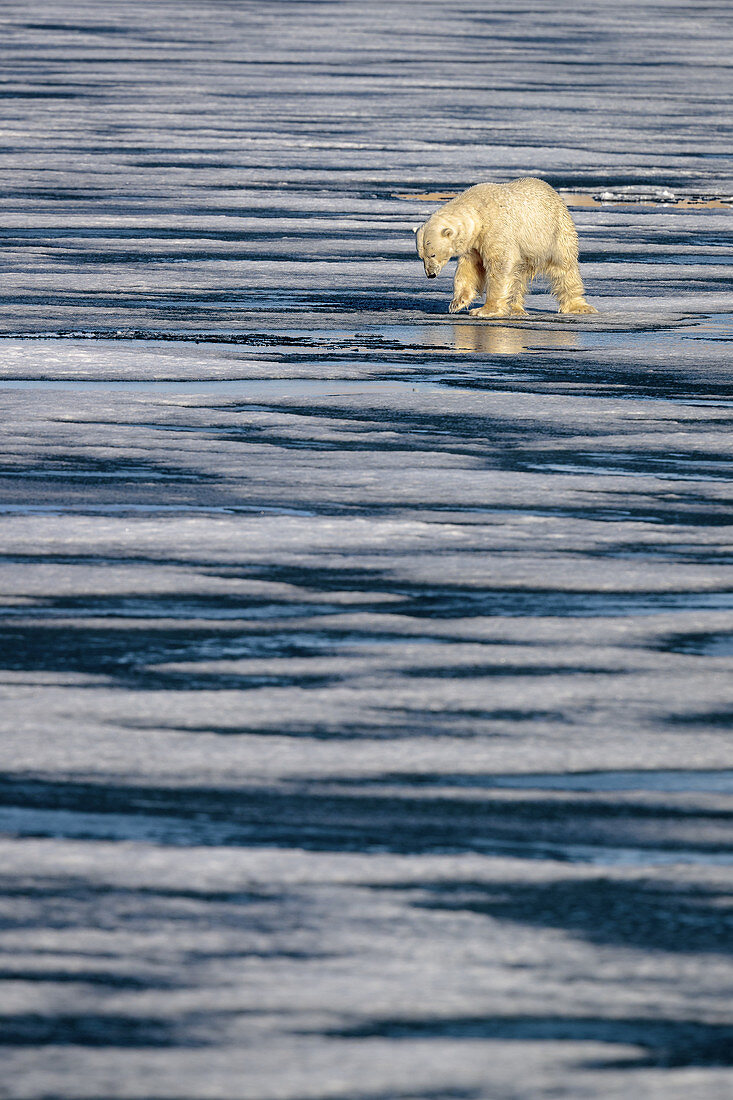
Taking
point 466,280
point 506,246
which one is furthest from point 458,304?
point 506,246

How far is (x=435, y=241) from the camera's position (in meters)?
9.46

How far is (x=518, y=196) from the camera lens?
980cm

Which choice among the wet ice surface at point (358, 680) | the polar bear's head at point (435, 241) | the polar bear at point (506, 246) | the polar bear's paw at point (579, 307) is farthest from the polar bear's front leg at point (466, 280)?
the polar bear's paw at point (579, 307)

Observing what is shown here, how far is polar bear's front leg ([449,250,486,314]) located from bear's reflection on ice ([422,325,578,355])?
0.32 m

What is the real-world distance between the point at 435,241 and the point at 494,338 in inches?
24.7

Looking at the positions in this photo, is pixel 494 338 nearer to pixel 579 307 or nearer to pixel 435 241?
pixel 435 241

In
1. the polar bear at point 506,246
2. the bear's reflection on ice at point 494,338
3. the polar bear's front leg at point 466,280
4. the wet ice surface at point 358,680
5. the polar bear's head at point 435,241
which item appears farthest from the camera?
the polar bear's front leg at point 466,280

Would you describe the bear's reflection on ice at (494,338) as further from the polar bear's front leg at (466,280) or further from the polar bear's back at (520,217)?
the polar bear's back at (520,217)

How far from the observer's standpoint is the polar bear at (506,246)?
9.62 metres

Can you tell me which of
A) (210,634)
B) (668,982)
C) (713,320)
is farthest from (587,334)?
(668,982)

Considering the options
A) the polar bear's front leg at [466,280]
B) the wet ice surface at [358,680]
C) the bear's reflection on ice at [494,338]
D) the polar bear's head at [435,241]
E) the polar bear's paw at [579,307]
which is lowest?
the wet ice surface at [358,680]

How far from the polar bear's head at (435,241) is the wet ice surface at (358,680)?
0.31 m

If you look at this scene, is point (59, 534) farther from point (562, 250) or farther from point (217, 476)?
point (562, 250)

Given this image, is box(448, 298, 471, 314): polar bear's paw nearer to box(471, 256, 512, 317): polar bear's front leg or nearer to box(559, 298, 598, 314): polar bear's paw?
box(471, 256, 512, 317): polar bear's front leg
